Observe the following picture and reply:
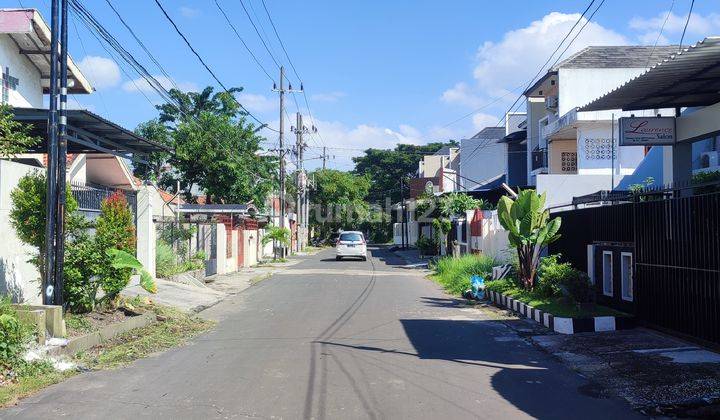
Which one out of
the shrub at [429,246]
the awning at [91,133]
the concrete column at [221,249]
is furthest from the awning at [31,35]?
the shrub at [429,246]

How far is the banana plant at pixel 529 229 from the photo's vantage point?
1444 centimetres

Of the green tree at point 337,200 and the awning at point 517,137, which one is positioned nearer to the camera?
the awning at point 517,137

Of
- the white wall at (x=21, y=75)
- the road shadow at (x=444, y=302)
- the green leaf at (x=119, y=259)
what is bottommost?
the road shadow at (x=444, y=302)

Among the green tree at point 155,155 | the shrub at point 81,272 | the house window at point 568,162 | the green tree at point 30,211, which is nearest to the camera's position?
the green tree at point 30,211

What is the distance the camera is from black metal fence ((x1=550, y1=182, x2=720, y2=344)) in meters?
8.63

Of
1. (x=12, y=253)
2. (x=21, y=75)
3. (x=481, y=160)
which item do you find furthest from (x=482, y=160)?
(x=12, y=253)

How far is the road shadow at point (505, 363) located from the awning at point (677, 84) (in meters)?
4.65

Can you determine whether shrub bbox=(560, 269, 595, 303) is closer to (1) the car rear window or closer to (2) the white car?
(2) the white car

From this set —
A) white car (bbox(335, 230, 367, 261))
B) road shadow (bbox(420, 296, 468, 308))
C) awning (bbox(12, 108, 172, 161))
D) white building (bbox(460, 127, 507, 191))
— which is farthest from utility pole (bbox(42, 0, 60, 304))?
white building (bbox(460, 127, 507, 191))

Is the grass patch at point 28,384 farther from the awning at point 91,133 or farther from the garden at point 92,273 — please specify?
the awning at point 91,133

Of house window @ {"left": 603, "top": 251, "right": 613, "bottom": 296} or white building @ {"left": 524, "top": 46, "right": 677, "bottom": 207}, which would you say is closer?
house window @ {"left": 603, "top": 251, "right": 613, "bottom": 296}

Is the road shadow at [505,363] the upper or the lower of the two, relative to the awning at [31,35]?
lower

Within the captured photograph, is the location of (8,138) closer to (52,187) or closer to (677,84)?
(52,187)

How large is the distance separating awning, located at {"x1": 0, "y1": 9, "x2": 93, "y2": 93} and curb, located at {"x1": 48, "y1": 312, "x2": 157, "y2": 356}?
9786mm
